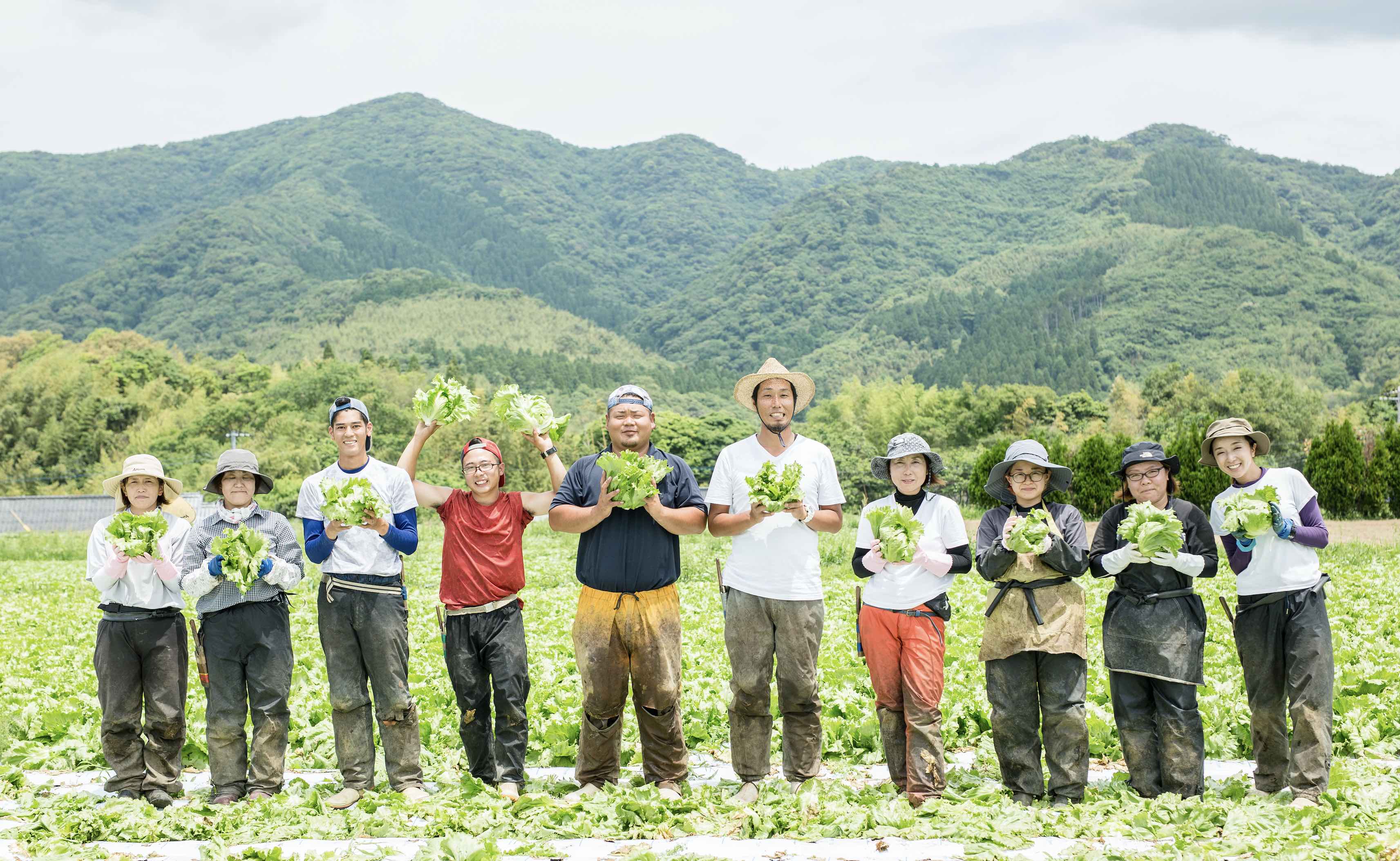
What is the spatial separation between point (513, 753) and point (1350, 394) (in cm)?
10304

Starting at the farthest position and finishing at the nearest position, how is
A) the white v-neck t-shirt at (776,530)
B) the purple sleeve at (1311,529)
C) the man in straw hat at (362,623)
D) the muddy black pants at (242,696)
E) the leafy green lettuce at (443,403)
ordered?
1. the leafy green lettuce at (443,403)
2. the muddy black pants at (242,696)
3. the man in straw hat at (362,623)
4. the white v-neck t-shirt at (776,530)
5. the purple sleeve at (1311,529)

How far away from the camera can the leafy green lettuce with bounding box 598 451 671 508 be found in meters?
5.82

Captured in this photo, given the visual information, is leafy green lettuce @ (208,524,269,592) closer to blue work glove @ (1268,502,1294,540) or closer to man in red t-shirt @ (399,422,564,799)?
man in red t-shirt @ (399,422,564,799)

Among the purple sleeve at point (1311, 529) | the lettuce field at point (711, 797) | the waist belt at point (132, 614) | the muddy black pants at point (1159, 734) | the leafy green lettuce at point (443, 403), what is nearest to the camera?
the lettuce field at point (711, 797)

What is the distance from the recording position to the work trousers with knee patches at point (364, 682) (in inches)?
246

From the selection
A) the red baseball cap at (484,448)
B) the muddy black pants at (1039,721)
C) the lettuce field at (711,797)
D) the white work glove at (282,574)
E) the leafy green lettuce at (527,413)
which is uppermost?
the leafy green lettuce at (527,413)

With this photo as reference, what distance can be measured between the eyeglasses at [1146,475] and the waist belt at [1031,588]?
0.64 meters

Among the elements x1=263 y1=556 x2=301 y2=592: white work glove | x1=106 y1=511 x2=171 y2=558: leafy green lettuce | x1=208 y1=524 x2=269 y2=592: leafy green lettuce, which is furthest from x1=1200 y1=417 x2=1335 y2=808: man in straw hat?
x1=106 y1=511 x2=171 y2=558: leafy green lettuce

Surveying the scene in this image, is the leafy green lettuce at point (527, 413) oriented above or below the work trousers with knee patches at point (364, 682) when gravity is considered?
above

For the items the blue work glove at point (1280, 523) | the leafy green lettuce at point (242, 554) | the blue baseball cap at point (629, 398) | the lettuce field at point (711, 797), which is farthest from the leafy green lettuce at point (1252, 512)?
the leafy green lettuce at point (242, 554)

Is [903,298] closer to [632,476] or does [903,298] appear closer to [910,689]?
[910,689]

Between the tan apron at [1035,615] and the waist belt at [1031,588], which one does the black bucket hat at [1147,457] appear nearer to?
the tan apron at [1035,615]

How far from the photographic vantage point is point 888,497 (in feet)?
21.4

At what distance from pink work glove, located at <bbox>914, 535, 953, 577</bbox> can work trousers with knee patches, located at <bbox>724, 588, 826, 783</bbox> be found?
60 centimetres
